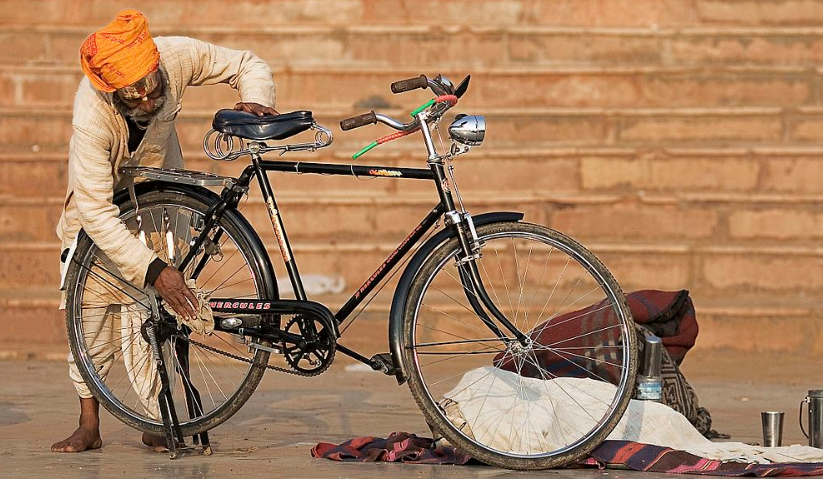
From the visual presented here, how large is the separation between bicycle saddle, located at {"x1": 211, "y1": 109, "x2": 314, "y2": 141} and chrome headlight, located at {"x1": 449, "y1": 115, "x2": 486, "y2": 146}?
47 cm

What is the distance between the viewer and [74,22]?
29.9 feet

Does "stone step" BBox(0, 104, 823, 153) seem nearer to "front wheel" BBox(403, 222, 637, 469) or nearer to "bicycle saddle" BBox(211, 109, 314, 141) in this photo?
"front wheel" BBox(403, 222, 637, 469)

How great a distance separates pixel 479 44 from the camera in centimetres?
884

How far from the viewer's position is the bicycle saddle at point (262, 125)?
14.9 feet

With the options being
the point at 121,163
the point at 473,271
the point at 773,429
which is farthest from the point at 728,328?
the point at 121,163

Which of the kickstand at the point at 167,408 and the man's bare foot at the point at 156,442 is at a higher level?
the kickstand at the point at 167,408

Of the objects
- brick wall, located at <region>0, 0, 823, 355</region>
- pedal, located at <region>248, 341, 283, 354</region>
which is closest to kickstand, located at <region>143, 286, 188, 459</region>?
pedal, located at <region>248, 341, 283, 354</region>

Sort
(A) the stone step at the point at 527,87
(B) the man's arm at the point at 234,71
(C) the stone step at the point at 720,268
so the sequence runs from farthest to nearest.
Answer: (A) the stone step at the point at 527,87 → (C) the stone step at the point at 720,268 → (B) the man's arm at the point at 234,71

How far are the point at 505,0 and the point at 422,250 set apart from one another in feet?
15.8

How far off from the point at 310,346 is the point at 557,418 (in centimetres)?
86

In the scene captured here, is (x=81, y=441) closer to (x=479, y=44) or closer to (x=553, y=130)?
(x=553, y=130)

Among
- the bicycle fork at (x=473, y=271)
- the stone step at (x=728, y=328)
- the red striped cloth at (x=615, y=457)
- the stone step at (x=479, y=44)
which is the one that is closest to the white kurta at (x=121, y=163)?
the red striped cloth at (x=615, y=457)

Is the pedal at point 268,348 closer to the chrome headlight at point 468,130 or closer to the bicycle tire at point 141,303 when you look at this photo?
the bicycle tire at point 141,303

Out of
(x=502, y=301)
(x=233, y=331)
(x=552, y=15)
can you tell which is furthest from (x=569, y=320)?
(x=552, y=15)
